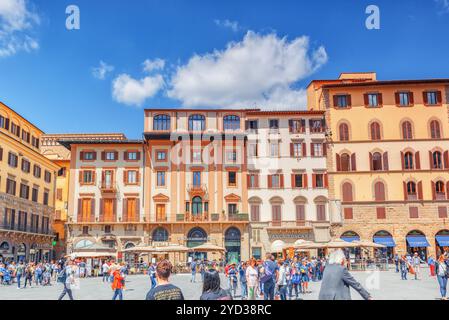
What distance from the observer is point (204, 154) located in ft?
156

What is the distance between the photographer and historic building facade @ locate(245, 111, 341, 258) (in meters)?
46.0

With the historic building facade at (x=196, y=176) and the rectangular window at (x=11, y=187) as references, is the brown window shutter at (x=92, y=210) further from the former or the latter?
the rectangular window at (x=11, y=187)

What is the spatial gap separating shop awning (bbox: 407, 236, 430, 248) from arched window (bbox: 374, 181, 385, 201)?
435 cm

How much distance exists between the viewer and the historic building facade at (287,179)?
151 ft

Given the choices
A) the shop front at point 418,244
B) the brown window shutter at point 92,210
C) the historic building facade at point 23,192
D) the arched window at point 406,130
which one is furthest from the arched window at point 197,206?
the arched window at point 406,130

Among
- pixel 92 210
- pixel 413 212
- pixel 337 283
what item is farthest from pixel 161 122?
pixel 337 283

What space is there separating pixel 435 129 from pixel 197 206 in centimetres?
2412

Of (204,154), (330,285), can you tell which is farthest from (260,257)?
(330,285)

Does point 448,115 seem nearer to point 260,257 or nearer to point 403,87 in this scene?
point 403,87

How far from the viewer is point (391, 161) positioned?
46469mm

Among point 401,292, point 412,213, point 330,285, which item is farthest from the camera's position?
point 412,213

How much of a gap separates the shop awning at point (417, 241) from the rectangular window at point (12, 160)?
35298 mm
